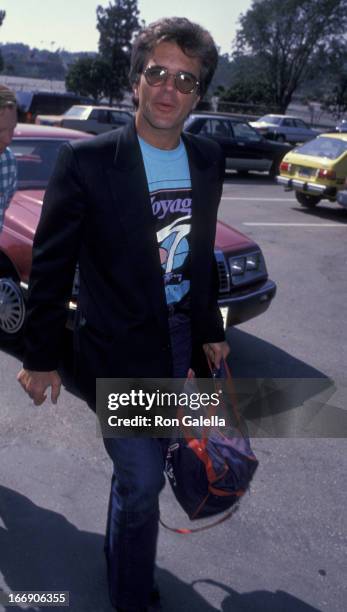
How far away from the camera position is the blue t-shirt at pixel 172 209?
2.25 metres

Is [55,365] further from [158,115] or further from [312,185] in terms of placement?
[312,185]

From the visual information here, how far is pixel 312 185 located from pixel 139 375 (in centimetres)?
1086

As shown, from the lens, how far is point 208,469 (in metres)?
2.45

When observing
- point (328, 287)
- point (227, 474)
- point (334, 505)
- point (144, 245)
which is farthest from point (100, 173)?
point (328, 287)

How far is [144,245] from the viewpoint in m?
2.17

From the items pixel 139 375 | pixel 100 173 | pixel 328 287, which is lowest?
pixel 328 287

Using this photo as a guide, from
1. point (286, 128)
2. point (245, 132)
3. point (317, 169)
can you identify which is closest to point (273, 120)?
point (286, 128)

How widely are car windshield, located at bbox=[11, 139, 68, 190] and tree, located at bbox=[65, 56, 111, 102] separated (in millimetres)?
36658

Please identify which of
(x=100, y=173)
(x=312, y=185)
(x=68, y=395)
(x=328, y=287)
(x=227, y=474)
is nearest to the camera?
(x=100, y=173)

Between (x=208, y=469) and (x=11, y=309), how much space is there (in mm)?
2942

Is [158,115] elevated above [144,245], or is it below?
above

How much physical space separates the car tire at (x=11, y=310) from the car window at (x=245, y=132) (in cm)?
1321

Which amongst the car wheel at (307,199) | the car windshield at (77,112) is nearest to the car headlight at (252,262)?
the car wheel at (307,199)

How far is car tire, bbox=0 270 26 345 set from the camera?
4910 millimetres
